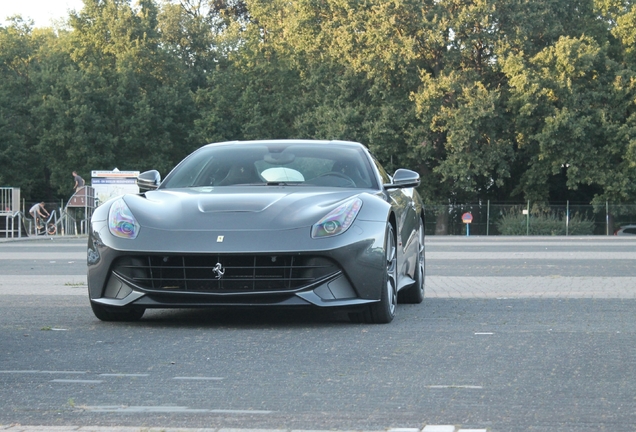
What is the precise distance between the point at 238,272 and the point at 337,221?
2.59 ft

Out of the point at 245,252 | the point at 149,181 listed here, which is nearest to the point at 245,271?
the point at 245,252

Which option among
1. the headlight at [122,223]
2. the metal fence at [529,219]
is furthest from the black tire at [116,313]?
the metal fence at [529,219]

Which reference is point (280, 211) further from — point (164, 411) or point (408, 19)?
point (408, 19)

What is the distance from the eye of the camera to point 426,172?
6050 centimetres

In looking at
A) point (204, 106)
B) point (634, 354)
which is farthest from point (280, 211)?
point (204, 106)

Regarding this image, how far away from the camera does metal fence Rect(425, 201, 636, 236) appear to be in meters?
54.5

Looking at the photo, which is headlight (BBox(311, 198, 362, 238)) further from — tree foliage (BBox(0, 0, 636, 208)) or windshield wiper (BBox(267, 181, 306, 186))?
tree foliage (BBox(0, 0, 636, 208))

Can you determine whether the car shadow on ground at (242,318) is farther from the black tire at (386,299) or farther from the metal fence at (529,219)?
the metal fence at (529,219)

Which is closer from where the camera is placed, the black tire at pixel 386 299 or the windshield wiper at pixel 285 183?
the black tire at pixel 386 299

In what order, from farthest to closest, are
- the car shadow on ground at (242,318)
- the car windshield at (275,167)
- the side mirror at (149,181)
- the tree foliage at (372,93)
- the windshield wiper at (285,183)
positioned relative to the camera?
the tree foliage at (372,93) < the side mirror at (149,181) < the car windshield at (275,167) < the windshield wiper at (285,183) < the car shadow on ground at (242,318)

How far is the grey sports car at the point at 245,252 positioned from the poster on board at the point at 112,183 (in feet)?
103

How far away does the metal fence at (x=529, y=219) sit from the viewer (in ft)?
179

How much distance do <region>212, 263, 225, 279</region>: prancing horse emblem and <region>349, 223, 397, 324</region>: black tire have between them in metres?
1.10

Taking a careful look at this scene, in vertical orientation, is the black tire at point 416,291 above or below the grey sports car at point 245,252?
below
